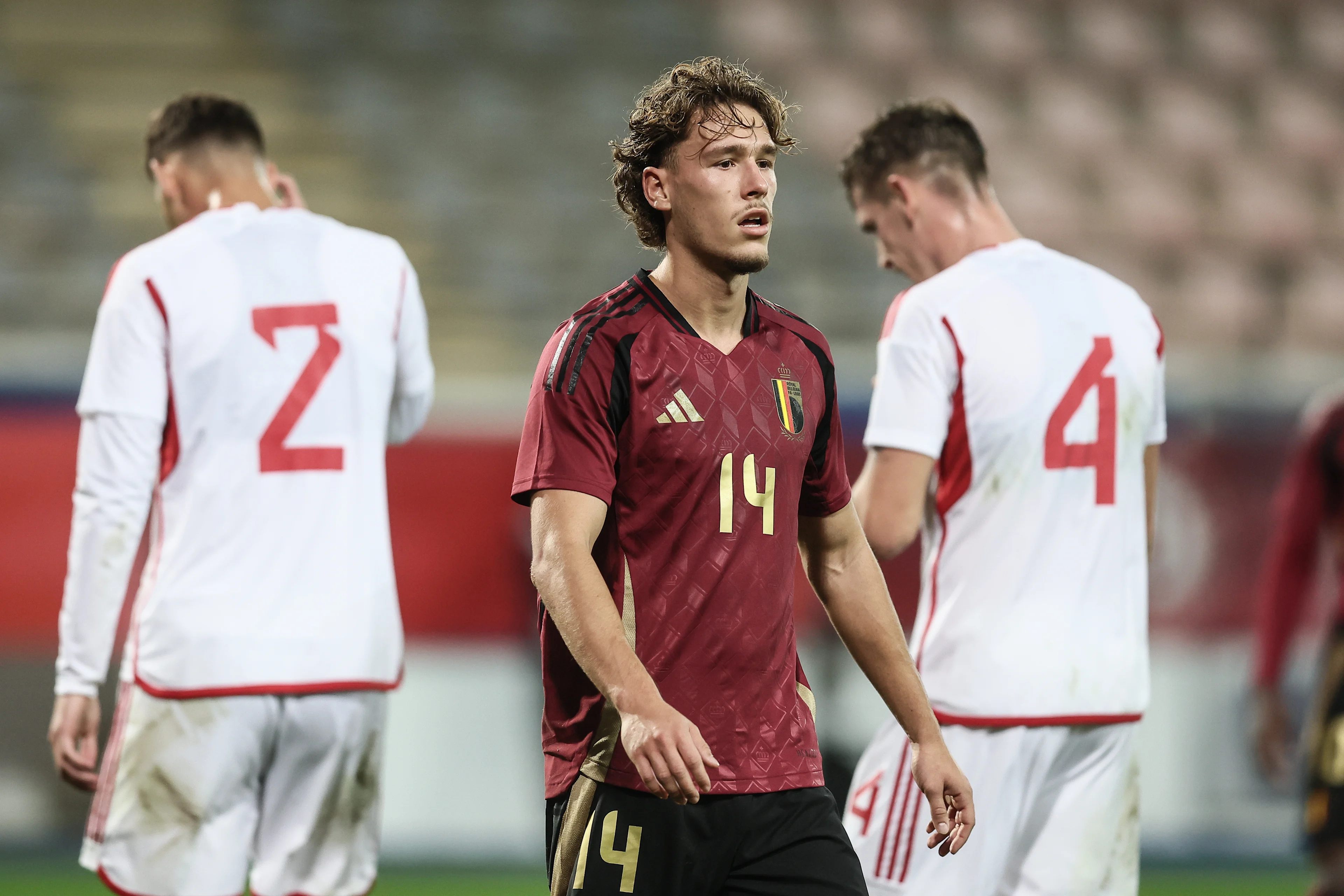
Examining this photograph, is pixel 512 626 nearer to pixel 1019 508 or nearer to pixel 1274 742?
pixel 1274 742

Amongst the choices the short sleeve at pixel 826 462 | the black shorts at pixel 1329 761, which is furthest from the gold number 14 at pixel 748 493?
the black shorts at pixel 1329 761

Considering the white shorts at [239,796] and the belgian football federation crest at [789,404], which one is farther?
the white shorts at [239,796]

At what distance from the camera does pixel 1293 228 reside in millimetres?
11367

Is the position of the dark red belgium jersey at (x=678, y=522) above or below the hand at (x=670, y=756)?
above

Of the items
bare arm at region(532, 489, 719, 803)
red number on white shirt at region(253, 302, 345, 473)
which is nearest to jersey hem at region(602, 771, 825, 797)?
bare arm at region(532, 489, 719, 803)

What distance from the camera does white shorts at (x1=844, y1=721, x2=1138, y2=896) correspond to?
11.5 feet

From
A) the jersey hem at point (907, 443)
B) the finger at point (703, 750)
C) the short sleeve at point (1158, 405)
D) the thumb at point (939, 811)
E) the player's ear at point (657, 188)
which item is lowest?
the thumb at point (939, 811)

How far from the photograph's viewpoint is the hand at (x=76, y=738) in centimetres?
357

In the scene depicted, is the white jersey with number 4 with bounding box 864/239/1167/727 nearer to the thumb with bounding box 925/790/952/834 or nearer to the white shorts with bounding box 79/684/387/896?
the thumb with bounding box 925/790/952/834

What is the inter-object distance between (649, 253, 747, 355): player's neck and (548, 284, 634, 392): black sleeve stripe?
8 cm

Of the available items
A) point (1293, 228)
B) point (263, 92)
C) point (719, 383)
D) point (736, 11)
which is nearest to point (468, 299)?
point (263, 92)

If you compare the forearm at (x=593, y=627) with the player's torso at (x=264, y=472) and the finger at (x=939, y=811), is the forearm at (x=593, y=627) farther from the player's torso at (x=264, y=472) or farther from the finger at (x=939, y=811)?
the player's torso at (x=264, y=472)

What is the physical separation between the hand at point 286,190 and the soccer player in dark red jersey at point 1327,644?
2.90 meters

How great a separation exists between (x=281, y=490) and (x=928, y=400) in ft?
4.83
